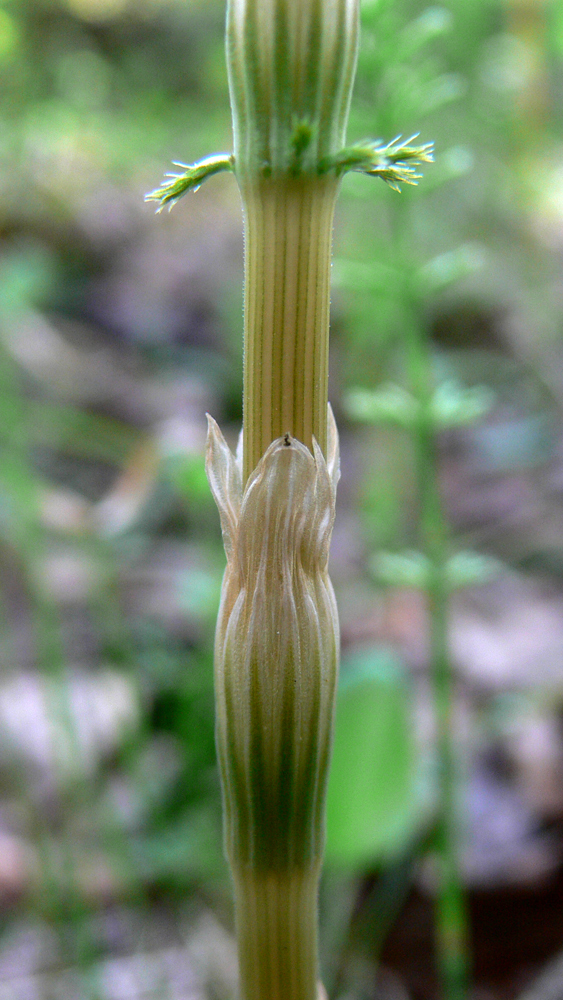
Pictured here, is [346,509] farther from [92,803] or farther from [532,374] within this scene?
[92,803]

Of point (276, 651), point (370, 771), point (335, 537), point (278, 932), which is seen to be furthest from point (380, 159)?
point (335, 537)

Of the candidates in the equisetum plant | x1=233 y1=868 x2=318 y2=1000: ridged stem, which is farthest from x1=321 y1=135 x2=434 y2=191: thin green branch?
x1=233 y1=868 x2=318 y2=1000: ridged stem

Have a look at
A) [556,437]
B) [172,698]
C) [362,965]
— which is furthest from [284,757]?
[556,437]

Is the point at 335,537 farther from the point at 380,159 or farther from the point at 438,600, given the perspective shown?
the point at 380,159

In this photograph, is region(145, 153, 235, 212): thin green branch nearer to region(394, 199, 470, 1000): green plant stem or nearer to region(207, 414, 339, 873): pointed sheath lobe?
region(207, 414, 339, 873): pointed sheath lobe

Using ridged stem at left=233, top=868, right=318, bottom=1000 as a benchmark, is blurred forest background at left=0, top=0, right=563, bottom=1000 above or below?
above

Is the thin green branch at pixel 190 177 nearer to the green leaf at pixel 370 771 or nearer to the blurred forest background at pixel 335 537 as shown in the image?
the blurred forest background at pixel 335 537
